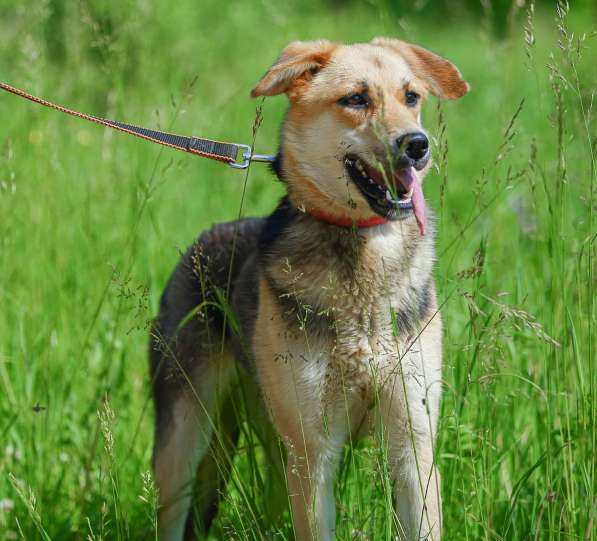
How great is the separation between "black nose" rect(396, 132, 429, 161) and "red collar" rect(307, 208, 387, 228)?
0.32 meters

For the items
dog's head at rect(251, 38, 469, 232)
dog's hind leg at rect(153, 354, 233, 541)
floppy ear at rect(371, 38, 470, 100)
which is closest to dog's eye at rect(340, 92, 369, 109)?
dog's head at rect(251, 38, 469, 232)

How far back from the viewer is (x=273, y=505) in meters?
2.92

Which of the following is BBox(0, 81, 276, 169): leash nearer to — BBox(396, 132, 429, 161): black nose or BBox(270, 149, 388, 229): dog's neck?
BBox(270, 149, 388, 229): dog's neck

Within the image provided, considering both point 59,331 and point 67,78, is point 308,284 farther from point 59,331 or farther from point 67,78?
point 67,78

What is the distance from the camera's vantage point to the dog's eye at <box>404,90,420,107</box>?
10.0 ft

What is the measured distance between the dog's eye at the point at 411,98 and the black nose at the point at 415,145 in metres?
0.42

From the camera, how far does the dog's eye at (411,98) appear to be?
306cm

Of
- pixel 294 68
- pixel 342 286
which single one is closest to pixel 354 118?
pixel 294 68

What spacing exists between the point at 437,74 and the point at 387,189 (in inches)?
25.0

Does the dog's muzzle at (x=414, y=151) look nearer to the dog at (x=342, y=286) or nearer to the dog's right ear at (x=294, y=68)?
the dog at (x=342, y=286)

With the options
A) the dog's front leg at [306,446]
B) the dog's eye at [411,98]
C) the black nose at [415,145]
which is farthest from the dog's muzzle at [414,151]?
the dog's front leg at [306,446]

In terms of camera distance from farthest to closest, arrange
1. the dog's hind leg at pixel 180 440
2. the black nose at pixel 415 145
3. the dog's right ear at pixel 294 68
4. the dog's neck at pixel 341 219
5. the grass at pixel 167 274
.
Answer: the dog's hind leg at pixel 180 440
the dog's neck at pixel 341 219
the dog's right ear at pixel 294 68
the black nose at pixel 415 145
the grass at pixel 167 274

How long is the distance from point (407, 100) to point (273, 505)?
147 centimetres

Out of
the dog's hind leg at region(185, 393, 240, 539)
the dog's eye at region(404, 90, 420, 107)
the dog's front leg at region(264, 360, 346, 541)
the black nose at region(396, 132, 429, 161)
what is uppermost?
the dog's eye at region(404, 90, 420, 107)
